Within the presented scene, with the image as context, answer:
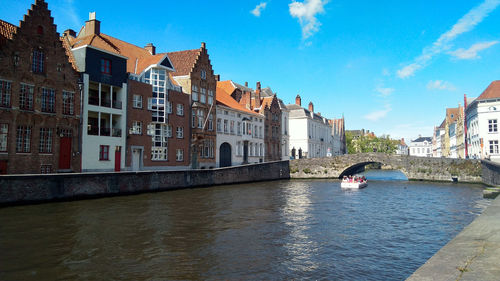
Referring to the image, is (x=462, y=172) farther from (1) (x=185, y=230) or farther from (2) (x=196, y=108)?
(1) (x=185, y=230)

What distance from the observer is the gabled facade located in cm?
4569

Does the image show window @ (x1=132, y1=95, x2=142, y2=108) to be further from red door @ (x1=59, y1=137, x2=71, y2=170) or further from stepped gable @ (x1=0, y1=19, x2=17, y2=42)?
stepped gable @ (x1=0, y1=19, x2=17, y2=42)

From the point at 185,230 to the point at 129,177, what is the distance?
15.6 m

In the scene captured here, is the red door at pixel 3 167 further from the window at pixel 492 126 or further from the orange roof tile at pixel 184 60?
the window at pixel 492 126

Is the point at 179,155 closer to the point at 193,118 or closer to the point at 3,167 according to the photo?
the point at 193,118

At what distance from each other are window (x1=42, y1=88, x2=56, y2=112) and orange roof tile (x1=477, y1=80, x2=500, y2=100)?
60728 millimetres

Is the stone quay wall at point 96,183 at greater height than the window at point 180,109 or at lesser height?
lesser

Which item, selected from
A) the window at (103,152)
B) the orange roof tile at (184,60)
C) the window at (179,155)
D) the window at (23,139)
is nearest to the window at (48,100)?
the window at (23,139)

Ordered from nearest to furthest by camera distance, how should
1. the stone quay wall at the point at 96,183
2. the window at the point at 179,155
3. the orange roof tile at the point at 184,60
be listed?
the stone quay wall at the point at 96,183 < the window at the point at 179,155 < the orange roof tile at the point at 184,60

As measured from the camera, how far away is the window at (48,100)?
2948 cm

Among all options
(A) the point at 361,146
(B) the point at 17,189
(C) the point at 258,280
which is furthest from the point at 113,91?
(A) the point at 361,146

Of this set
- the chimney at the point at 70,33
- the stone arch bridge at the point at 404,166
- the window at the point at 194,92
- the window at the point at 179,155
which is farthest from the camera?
the stone arch bridge at the point at 404,166

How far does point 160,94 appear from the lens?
40.4 metres

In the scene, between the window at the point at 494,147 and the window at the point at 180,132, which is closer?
the window at the point at 180,132
